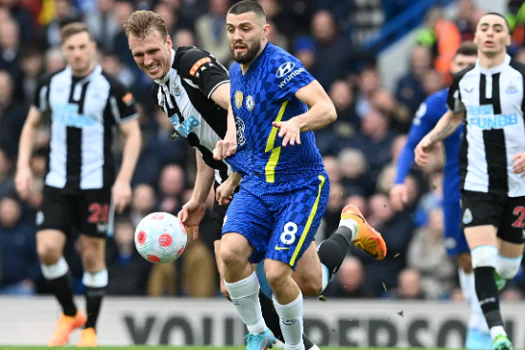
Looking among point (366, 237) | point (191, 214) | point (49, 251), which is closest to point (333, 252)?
point (366, 237)

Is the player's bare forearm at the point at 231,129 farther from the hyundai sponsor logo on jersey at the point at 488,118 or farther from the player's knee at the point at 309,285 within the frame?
the hyundai sponsor logo on jersey at the point at 488,118

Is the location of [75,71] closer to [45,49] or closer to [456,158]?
[456,158]

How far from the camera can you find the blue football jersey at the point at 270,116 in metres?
7.65

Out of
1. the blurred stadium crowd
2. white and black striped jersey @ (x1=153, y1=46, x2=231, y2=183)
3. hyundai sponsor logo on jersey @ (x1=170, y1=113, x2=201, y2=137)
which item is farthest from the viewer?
the blurred stadium crowd

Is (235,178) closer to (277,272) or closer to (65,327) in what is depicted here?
(277,272)

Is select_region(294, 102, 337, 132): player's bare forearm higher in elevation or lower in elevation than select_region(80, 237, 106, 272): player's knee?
higher

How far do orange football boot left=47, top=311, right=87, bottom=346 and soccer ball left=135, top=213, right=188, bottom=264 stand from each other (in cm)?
282

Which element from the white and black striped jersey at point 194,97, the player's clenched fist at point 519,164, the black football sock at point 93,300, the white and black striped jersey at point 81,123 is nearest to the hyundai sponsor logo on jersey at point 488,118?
the player's clenched fist at point 519,164

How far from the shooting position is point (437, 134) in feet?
32.6

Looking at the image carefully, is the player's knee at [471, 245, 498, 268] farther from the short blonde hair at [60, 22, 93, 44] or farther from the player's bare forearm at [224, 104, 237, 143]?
the short blonde hair at [60, 22, 93, 44]

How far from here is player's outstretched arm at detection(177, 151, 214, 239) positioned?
8.55m

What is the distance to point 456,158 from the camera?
36.9 feet

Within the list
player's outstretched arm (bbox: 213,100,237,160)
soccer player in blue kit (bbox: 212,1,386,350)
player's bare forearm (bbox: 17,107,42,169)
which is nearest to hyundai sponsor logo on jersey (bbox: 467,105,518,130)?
soccer player in blue kit (bbox: 212,1,386,350)

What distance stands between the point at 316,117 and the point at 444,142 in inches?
171
